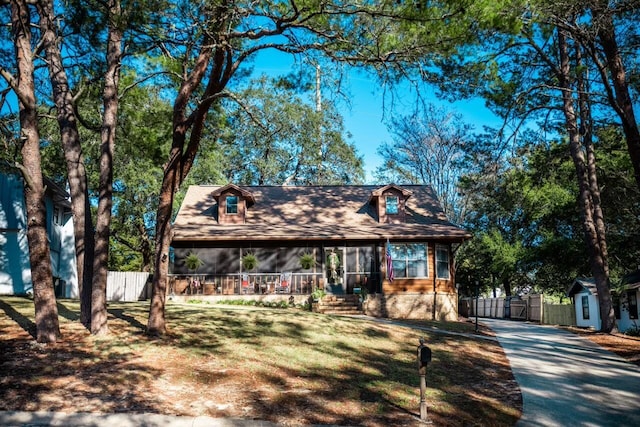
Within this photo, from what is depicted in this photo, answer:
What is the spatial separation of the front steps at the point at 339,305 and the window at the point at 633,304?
42.4 feet

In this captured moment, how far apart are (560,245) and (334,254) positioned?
13.7 metres

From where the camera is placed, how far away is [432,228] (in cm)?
2189

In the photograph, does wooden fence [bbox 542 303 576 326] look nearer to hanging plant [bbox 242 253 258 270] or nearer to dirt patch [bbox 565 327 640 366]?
dirt patch [bbox 565 327 640 366]

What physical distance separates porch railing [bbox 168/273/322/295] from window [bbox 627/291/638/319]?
1426 centimetres

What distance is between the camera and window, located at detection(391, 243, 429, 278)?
21.4 metres

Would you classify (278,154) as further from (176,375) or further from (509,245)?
(176,375)

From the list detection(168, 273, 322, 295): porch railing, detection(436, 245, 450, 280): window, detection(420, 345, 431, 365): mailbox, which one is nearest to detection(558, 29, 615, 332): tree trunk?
Answer: detection(436, 245, 450, 280): window

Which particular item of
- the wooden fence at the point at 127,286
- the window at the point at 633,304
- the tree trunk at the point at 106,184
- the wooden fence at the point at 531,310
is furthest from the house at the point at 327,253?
the wooden fence at the point at 531,310

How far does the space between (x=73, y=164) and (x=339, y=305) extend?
40.3 feet

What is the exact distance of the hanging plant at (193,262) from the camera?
2153cm

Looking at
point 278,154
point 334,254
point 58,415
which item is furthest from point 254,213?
point 58,415

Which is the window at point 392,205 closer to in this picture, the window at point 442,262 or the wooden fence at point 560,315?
the window at point 442,262

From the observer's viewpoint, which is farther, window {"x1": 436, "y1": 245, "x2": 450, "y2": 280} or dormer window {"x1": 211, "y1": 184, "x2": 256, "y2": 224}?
dormer window {"x1": 211, "y1": 184, "x2": 256, "y2": 224}

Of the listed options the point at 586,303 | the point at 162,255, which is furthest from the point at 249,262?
the point at 586,303
